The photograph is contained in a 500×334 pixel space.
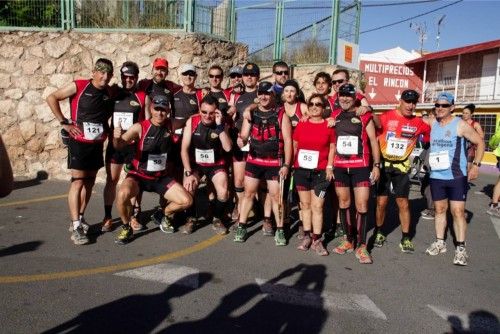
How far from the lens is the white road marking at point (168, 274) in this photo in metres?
4.18

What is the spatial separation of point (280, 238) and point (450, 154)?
2.34 m

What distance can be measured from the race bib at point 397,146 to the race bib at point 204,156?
→ 2311mm

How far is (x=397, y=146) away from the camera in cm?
539

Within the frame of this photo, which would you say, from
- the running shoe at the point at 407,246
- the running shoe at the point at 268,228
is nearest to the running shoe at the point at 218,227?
the running shoe at the point at 268,228

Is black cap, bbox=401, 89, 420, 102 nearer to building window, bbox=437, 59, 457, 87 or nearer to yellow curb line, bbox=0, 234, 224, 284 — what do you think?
yellow curb line, bbox=0, 234, 224, 284

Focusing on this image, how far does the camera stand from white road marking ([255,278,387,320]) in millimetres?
3789

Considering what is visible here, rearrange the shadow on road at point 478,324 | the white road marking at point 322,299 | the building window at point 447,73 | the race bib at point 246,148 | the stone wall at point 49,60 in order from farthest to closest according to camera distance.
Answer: the building window at point 447,73 < the stone wall at point 49,60 < the race bib at point 246,148 < the white road marking at point 322,299 < the shadow on road at point 478,324

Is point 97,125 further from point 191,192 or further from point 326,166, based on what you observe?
point 326,166

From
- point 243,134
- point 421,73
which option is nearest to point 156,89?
point 243,134

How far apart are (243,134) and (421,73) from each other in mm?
31973

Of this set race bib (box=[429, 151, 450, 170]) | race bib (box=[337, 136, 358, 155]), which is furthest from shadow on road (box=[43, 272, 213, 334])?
race bib (box=[429, 151, 450, 170])

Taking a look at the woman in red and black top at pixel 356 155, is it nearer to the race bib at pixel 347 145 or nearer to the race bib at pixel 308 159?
the race bib at pixel 347 145

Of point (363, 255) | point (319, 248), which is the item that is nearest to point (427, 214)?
point (363, 255)

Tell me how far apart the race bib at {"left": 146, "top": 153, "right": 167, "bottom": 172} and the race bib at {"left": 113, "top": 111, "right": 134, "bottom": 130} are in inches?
24.8
